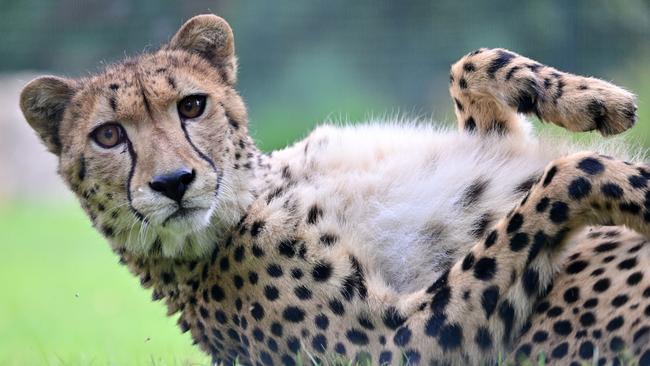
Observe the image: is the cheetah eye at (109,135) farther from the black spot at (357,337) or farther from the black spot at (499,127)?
the black spot at (499,127)

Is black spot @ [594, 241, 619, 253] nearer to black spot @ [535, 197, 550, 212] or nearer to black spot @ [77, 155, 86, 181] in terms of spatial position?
black spot @ [535, 197, 550, 212]

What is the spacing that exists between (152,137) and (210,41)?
1.26 ft

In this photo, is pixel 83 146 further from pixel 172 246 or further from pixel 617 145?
pixel 617 145

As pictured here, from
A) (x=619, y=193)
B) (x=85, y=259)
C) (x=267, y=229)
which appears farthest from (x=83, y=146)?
(x=85, y=259)

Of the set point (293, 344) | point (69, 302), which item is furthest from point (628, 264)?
A: point (69, 302)

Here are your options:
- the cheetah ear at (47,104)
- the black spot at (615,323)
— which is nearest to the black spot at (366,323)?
the black spot at (615,323)

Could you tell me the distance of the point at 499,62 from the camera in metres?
2.27

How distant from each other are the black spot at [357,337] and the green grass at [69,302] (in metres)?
0.49

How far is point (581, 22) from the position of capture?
575 cm

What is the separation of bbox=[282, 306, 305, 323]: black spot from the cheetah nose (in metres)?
0.29

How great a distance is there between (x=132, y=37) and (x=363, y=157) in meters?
5.22

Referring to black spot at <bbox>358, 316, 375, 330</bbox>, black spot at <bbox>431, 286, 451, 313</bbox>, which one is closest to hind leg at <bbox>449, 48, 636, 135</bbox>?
black spot at <bbox>431, 286, 451, 313</bbox>

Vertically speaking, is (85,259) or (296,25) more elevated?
Answer: (296,25)

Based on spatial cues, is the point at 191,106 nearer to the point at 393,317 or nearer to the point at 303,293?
the point at 303,293
